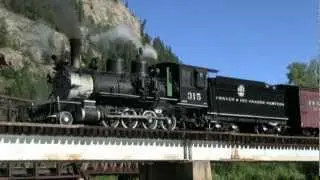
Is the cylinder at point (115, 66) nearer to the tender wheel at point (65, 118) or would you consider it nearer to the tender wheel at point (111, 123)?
the tender wheel at point (111, 123)

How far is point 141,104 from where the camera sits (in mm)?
27297

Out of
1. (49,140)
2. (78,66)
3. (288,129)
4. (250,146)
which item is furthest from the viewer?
(288,129)

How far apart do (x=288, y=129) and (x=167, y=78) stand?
1111cm

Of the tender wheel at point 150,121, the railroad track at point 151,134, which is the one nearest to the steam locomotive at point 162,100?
the tender wheel at point 150,121

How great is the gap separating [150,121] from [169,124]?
4.27ft

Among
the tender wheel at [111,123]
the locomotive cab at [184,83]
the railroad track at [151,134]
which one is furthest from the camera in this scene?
the locomotive cab at [184,83]

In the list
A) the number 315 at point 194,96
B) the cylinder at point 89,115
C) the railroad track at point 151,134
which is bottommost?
the railroad track at point 151,134

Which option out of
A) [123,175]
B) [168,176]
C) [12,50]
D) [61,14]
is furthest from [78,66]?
[12,50]

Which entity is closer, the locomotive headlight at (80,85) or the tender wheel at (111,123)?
the locomotive headlight at (80,85)

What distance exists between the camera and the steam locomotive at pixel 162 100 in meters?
24.9

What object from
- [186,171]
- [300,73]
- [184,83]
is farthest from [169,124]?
[300,73]

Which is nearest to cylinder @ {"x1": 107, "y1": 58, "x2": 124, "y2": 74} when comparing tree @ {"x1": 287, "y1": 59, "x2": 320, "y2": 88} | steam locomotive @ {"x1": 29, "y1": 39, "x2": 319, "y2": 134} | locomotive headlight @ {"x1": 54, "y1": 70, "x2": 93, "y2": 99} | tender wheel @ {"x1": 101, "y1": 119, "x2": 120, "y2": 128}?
steam locomotive @ {"x1": 29, "y1": 39, "x2": 319, "y2": 134}

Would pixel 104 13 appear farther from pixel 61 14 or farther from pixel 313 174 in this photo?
pixel 61 14

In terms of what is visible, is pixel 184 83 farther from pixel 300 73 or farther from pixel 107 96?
pixel 300 73
